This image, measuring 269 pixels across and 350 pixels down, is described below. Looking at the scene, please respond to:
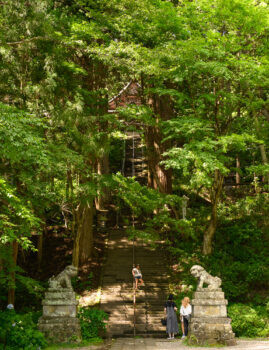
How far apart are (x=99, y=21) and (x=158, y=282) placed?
1089 centimetres

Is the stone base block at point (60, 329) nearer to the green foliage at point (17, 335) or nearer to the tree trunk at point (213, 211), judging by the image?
the green foliage at point (17, 335)

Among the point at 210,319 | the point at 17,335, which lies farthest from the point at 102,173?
the point at 17,335

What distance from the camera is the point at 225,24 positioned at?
15.4 m

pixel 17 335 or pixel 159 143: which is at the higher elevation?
pixel 159 143

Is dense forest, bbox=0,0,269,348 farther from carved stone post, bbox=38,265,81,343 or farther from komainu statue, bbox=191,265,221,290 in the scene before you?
komainu statue, bbox=191,265,221,290

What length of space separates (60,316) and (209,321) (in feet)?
12.9

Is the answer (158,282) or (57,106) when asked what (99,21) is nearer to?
(57,106)

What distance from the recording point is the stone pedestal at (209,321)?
1091 centimetres

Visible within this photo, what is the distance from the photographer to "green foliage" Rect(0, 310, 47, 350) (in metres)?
9.86

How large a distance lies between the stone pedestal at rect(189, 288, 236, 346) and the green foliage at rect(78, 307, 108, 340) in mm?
3056

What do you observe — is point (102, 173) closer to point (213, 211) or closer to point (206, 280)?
point (213, 211)

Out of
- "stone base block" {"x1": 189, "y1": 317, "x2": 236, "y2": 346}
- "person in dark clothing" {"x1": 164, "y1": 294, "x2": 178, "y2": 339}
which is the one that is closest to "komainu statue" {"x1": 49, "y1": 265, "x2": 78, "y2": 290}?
"person in dark clothing" {"x1": 164, "y1": 294, "x2": 178, "y2": 339}

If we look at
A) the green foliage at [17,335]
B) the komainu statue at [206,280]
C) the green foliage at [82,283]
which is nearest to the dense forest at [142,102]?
the green foliage at [82,283]

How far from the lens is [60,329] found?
37.1 feet
